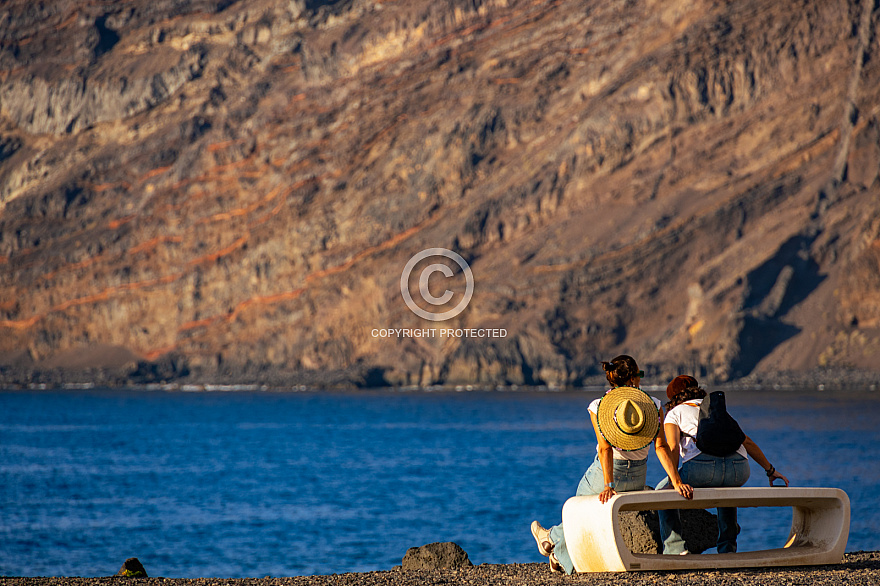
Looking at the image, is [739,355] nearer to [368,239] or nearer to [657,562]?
[368,239]

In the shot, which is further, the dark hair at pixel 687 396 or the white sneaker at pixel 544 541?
the white sneaker at pixel 544 541

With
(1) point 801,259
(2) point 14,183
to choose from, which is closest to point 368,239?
(1) point 801,259

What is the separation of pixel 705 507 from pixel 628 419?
1.09 metres

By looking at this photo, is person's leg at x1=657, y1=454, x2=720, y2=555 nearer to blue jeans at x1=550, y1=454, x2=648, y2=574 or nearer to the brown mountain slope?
blue jeans at x1=550, y1=454, x2=648, y2=574

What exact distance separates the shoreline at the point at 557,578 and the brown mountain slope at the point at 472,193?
67.7 meters

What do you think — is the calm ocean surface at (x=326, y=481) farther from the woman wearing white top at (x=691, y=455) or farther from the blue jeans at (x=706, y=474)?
the woman wearing white top at (x=691, y=455)

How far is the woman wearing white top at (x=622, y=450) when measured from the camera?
7.67m

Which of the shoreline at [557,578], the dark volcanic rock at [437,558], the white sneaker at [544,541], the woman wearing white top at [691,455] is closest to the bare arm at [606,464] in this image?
the woman wearing white top at [691,455]

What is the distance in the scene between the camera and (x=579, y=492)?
27.5ft

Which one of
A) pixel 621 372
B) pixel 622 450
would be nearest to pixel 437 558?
pixel 622 450

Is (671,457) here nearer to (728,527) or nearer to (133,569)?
(728,527)

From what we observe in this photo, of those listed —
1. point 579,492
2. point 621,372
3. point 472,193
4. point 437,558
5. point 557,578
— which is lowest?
point 437,558

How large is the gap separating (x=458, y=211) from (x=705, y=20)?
27.3 m

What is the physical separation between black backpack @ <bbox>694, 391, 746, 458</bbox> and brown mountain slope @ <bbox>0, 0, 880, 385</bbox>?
68967mm
